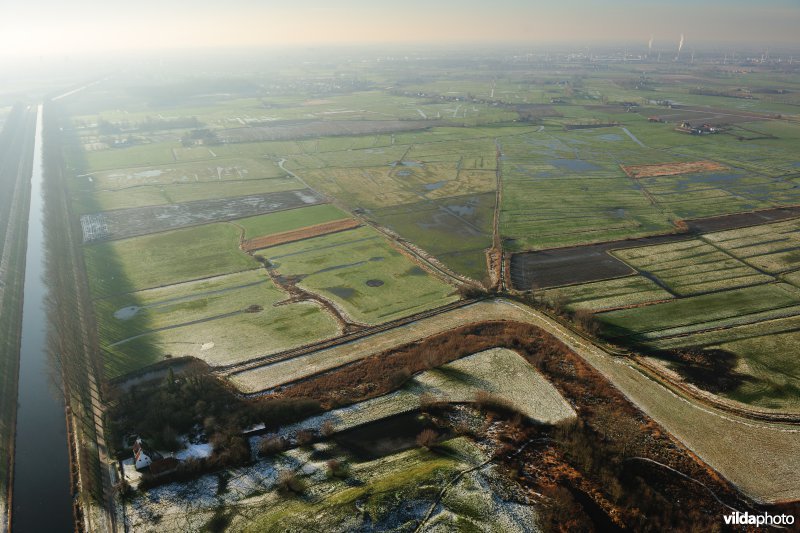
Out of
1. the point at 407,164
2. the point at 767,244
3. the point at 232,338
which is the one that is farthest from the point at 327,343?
the point at 407,164

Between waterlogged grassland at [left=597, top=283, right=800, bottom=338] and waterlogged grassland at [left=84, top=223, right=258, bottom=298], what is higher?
waterlogged grassland at [left=84, top=223, right=258, bottom=298]

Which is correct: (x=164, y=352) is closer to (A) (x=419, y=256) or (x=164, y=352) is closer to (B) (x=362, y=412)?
(B) (x=362, y=412)

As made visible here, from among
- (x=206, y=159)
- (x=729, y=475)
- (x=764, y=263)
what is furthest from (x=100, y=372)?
(x=206, y=159)

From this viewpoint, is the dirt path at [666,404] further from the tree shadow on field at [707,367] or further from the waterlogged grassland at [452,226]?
the waterlogged grassland at [452,226]

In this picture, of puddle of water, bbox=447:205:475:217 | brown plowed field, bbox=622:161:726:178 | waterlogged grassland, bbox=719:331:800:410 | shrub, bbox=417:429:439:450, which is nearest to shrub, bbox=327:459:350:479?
shrub, bbox=417:429:439:450

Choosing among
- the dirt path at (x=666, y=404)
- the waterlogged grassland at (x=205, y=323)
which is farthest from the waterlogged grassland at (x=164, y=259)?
the dirt path at (x=666, y=404)

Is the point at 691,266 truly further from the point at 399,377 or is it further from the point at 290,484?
the point at 290,484

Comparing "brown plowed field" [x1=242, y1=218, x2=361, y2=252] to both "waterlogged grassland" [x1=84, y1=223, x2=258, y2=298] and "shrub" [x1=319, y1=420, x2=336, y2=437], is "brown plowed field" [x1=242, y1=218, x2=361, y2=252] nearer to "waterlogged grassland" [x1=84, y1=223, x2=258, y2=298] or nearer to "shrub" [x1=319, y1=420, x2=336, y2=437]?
"waterlogged grassland" [x1=84, y1=223, x2=258, y2=298]
